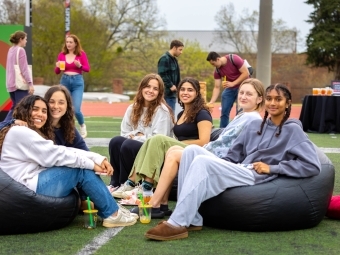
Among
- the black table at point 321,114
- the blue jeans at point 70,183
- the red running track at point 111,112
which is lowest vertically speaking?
the red running track at point 111,112

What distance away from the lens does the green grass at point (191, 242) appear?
4.54 meters

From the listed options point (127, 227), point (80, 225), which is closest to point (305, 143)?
point (127, 227)

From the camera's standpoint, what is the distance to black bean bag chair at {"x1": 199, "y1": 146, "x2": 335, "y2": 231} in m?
5.08

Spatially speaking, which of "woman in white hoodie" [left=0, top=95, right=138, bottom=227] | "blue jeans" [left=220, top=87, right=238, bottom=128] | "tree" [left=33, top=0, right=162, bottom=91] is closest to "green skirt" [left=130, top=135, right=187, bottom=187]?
"woman in white hoodie" [left=0, top=95, right=138, bottom=227]

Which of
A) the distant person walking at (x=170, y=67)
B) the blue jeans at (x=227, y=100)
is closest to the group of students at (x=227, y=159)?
the distant person walking at (x=170, y=67)

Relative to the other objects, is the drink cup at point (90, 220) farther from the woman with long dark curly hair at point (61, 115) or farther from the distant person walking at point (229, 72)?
the distant person walking at point (229, 72)

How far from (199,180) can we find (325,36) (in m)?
40.1

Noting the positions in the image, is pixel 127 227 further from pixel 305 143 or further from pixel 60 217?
pixel 305 143

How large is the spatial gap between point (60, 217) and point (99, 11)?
133 ft

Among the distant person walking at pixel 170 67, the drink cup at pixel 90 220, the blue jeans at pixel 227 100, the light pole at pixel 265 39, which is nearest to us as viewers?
the drink cup at pixel 90 220

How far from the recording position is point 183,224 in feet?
15.9

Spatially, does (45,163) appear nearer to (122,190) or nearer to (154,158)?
(154,158)

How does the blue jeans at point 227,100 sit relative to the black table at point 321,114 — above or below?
above

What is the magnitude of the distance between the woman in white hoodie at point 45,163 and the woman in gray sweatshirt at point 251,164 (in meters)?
0.58
